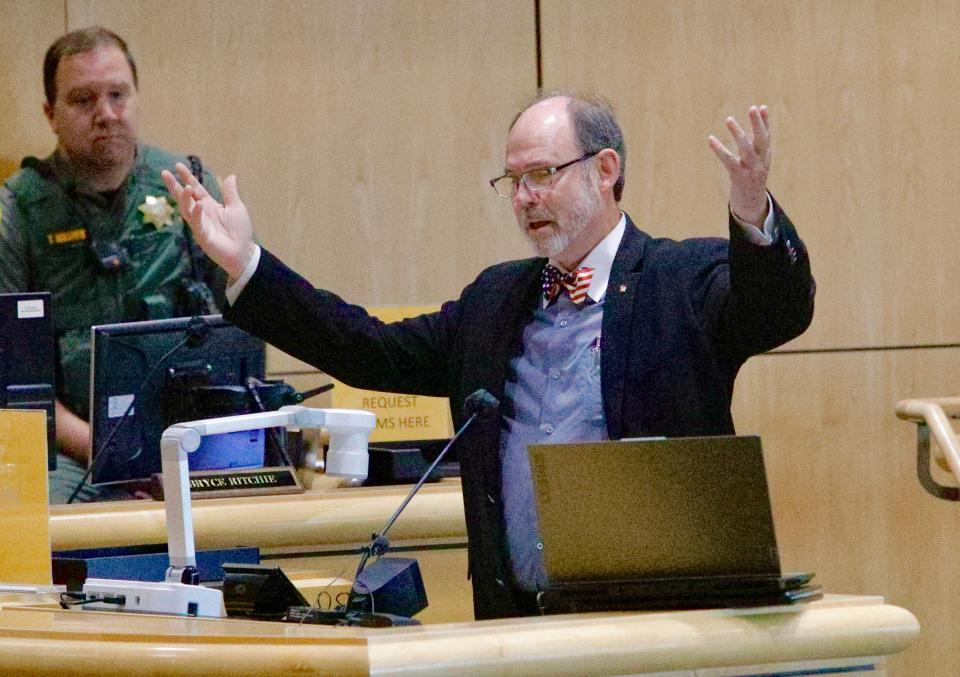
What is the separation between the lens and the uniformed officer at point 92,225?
12.5 ft

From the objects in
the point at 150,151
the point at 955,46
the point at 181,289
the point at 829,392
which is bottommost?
the point at 829,392

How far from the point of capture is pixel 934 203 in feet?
14.5

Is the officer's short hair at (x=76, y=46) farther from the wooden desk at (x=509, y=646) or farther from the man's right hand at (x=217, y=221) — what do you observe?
the wooden desk at (x=509, y=646)

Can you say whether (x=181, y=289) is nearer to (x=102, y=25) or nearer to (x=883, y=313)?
(x=102, y=25)

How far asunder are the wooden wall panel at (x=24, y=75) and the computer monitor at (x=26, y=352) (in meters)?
1.43

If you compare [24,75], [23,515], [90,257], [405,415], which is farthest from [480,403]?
[24,75]

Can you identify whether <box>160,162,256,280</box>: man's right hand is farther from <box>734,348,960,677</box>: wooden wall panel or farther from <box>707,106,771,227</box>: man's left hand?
<box>734,348,960,677</box>: wooden wall panel

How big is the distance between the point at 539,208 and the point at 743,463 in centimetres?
103

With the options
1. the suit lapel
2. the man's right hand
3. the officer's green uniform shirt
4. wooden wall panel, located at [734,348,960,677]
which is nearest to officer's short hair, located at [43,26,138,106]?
the officer's green uniform shirt

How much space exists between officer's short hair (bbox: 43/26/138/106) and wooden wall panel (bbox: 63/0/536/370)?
0.40 m

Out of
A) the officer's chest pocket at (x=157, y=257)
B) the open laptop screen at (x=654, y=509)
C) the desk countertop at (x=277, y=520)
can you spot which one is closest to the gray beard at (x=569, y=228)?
the desk countertop at (x=277, y=520)

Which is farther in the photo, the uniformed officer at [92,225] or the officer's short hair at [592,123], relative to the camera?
the uniformed officer at [92,225]

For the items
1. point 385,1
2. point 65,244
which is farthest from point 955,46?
point 65,244

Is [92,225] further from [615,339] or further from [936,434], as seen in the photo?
[936,434]
